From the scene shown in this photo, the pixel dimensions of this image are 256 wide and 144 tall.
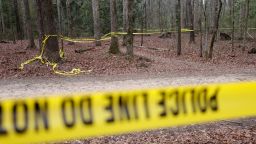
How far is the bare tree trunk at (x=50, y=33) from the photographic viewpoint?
17656 mm

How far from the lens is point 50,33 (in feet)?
59.2

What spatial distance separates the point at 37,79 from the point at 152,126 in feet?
34.4

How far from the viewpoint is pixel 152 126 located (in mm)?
4613

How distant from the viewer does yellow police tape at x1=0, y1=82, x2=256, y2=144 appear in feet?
13.5

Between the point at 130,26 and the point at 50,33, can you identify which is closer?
the point at 50,33

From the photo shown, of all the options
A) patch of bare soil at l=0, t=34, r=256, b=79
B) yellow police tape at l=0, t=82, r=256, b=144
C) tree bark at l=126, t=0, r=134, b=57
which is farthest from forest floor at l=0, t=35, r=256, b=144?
yellow police tape at l=0, t=82, r=256, b=144

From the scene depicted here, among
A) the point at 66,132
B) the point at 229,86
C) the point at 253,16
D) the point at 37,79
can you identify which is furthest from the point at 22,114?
the point at 253,16

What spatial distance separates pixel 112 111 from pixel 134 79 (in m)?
9.91

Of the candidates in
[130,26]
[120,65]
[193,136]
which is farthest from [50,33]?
[193,136]

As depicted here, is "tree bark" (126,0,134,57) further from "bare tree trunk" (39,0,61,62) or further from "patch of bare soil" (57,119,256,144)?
"patch of bare soil" (57,119,256,144)

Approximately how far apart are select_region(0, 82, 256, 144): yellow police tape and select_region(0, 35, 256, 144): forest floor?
199 centimetres

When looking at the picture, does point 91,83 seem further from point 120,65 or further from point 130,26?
point 130,26

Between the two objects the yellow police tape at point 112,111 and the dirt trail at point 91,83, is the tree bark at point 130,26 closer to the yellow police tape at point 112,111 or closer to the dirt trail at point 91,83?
the dirt trail at point 91,83

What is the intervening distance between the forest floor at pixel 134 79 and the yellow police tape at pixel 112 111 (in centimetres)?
199
